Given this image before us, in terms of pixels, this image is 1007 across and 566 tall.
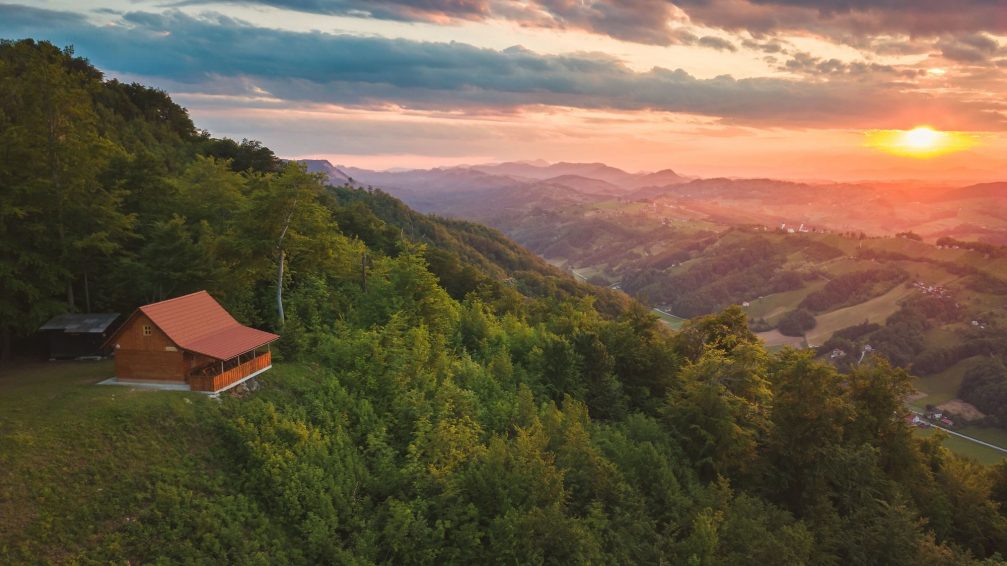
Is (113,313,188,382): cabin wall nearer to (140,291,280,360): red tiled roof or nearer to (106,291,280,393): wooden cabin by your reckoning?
(106,291,280,393): wooden cabin

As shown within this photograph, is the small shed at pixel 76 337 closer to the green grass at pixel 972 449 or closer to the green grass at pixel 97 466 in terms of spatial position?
the green grass at pixel 97 466

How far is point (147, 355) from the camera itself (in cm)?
2384

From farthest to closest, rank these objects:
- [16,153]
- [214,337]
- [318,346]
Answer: [318,346]
[16,153]
[214,337]

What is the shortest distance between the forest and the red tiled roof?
239 cm

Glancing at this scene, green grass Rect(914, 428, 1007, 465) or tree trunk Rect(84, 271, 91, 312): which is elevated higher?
tree trunk Rect(84, 271, 91, 312)

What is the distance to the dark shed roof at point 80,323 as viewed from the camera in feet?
90.4

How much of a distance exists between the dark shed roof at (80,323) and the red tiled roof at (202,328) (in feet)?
19.3

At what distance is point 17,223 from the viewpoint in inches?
1087

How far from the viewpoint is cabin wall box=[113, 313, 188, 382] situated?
23734 millimetres

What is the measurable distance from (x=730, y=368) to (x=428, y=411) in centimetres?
2058

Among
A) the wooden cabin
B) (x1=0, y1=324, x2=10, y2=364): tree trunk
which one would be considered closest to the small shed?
(x1=0, y1=324, x2=10, y2=364): tree trunk

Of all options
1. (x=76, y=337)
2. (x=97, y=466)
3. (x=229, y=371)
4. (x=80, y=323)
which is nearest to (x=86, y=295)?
(x=80, y=323)

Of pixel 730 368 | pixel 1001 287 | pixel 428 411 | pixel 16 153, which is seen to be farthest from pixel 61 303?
pixel 1001 287

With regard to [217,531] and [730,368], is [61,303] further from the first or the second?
[730,368]
